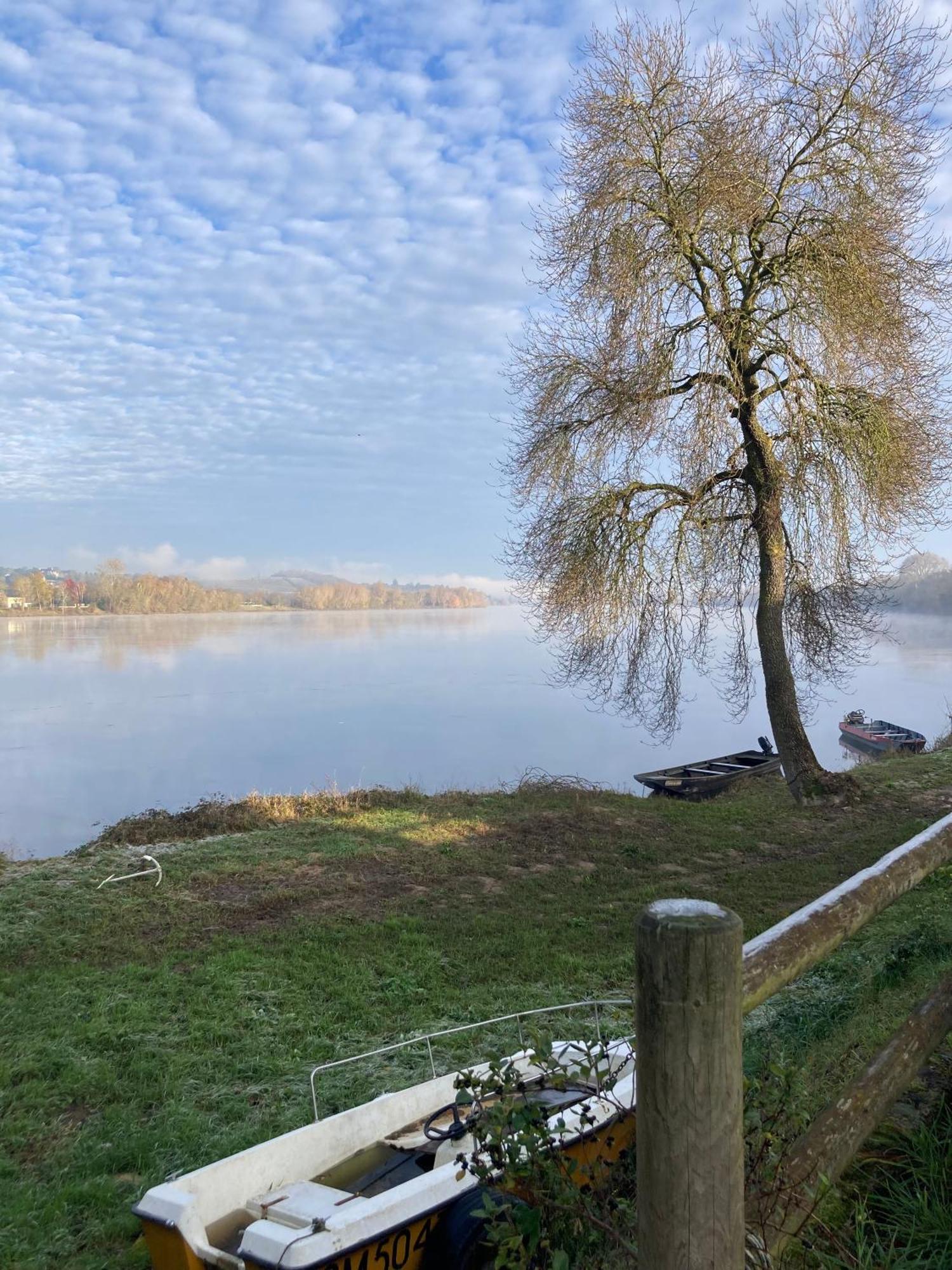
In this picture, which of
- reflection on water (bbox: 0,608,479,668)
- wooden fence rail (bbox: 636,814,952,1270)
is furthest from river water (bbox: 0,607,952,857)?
wooden fence rail (bbox: 636,814,952,1270)

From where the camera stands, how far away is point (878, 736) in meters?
23.9

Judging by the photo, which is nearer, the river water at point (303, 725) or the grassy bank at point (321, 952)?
the grassy bank at point (321, 952)

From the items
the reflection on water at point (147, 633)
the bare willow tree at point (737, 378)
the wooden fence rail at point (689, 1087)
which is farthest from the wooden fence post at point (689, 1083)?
the reflection on water at point (147, 633)

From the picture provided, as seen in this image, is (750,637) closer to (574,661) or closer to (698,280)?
(574,661)

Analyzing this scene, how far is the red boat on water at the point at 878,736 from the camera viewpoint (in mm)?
22203

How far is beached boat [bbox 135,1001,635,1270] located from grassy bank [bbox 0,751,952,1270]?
666 mm

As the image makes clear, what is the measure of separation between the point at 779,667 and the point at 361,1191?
455 inches

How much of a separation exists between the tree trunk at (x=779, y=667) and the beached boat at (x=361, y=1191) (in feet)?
35.2

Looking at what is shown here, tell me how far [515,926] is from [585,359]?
8.56 metres

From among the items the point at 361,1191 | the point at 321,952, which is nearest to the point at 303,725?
the point at 321,952

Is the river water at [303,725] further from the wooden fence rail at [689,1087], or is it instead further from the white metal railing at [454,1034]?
the wooden fence rail at [689,1087]

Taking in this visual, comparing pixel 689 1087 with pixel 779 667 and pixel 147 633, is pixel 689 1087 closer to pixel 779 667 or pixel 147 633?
pixel 779 667

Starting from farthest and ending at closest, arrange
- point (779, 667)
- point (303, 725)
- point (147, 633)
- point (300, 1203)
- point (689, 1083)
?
1. point (147, 633)
2. point (303, 725)
3. point (779, 667)
4. point (300, 1203)
5. point (689, 1083)

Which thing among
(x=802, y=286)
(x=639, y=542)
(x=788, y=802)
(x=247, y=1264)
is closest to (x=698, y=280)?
(x=802, y=286)
